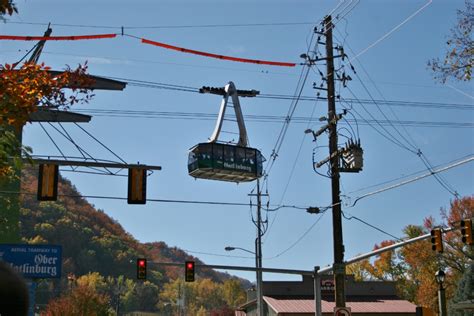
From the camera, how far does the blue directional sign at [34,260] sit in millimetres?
35219

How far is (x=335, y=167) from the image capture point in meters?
28.5

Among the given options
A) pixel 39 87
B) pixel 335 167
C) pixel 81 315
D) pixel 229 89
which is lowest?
pixel 81 315

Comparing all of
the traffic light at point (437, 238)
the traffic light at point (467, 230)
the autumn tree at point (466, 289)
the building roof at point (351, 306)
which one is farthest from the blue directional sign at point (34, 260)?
the autumn tree at point (466, 289)

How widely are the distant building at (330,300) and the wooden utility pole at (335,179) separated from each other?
95.4 feet

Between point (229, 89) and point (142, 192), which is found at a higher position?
point (229, 89)

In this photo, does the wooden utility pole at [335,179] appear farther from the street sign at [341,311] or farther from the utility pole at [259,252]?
the utility pole at [259,252]

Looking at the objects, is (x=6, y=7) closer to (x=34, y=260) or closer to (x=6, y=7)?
(x=6, y=7)

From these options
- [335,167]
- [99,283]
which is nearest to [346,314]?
[335,167]

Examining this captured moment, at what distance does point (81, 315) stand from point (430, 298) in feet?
133

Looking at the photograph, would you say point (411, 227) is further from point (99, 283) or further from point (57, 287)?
point (57, 287)

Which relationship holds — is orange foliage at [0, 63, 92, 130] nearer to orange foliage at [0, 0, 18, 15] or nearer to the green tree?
orange foliage at [0, 0, 18, 15]

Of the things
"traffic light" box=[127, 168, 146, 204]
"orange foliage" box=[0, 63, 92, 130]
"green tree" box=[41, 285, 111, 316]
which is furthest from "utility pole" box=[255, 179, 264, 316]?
"orange foliage" box=[0, 63, 92, 130]

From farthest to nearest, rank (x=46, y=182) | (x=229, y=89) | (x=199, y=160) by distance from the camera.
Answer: (x=229, y=89), (x=199, y=160), (x=46, y=182)

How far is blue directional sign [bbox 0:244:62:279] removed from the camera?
35219mm
